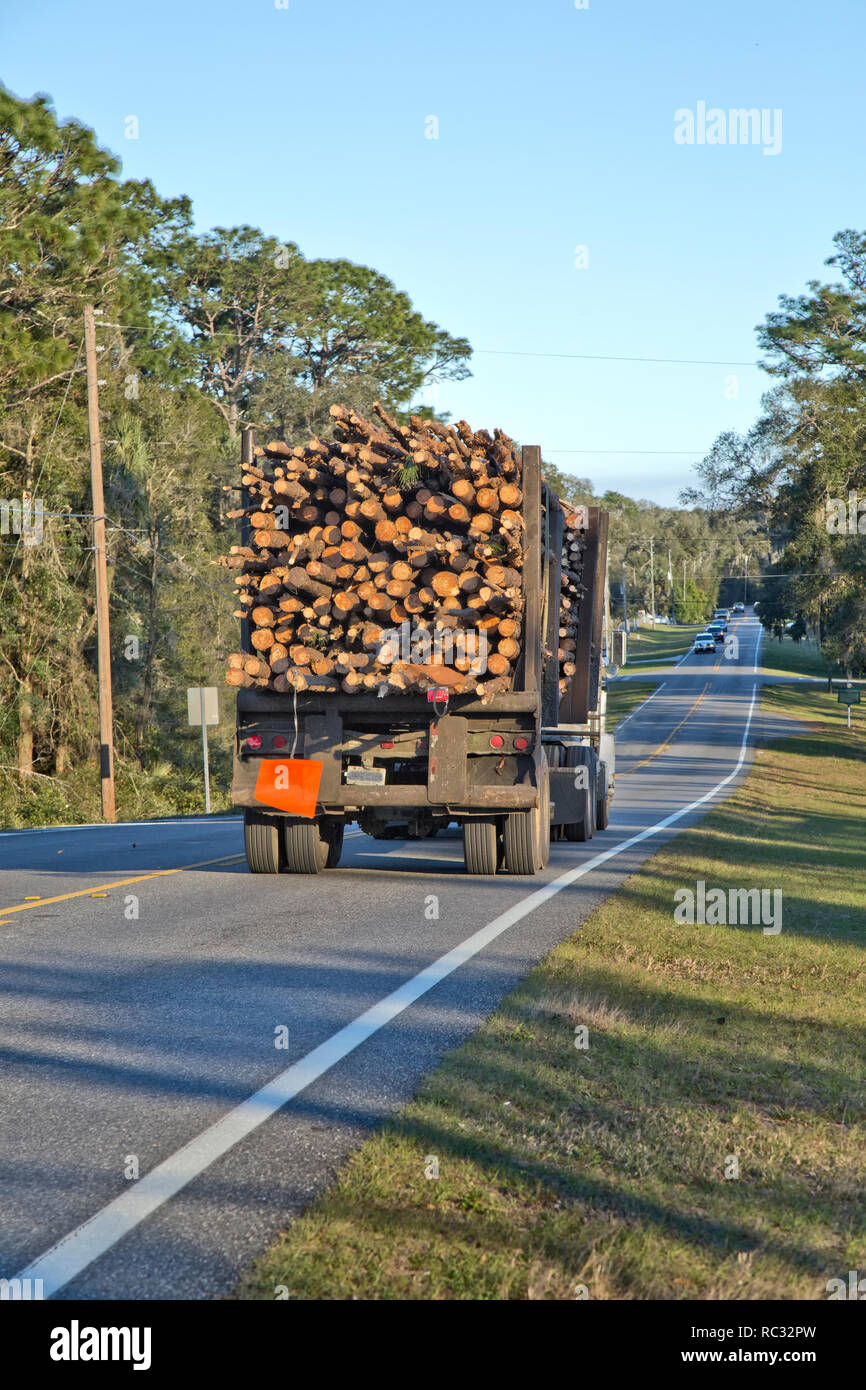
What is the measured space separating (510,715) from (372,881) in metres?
2.11

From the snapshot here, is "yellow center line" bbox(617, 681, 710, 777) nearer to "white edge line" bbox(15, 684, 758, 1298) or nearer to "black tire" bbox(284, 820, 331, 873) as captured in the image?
"black tire" bbox(284, 820, 331, 873)

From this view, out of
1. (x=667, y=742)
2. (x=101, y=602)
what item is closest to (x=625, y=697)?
(x=667, y=742)

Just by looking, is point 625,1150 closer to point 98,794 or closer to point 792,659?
point 98,794

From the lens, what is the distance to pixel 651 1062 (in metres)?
6.00

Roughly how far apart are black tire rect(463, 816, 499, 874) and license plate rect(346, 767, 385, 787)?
1.07 meters

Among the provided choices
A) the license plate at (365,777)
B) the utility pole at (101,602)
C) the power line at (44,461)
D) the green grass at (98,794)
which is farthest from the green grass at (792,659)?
the license plate at (365,777)

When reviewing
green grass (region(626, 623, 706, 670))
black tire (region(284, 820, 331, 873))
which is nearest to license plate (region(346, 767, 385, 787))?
black tire (region(284, 820, 331, 873))

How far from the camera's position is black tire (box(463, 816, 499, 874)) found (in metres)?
12.2

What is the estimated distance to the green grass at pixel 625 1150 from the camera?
3738 mm

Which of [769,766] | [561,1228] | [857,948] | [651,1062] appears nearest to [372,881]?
[857,948]

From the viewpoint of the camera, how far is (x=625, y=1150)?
4.77 meters

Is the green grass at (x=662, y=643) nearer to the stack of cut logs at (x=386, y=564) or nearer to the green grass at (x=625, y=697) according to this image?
the green grass at (x=625, y=697)

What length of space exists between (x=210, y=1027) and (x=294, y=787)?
500 cm

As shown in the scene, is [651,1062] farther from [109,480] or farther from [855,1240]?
[109,480]
